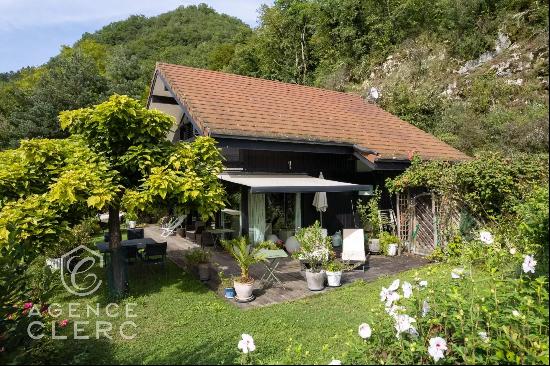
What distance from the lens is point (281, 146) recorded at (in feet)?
39.0

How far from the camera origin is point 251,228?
1230cm

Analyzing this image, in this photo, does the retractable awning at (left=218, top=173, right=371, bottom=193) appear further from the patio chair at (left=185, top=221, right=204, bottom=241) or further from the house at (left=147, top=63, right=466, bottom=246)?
the patio chair at (left=185, top=221, right=204, bottom=241)

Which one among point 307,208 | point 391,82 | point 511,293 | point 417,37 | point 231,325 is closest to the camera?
point 511,293

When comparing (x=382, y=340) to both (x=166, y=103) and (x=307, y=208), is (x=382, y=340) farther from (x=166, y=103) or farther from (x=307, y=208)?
(x=166, y=103)

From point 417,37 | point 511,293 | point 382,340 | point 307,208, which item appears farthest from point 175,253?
point 417,37

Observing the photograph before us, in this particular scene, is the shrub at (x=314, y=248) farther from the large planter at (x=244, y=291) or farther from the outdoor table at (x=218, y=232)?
the outdoor table at (x=218, y=232)

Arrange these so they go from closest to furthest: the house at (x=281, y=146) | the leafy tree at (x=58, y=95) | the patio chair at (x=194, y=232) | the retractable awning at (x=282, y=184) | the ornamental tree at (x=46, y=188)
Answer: the ornamental tree at (x=46, y=188) → the retractable awning at (x=282, y=184) → the house at (x=281, y=146) → the patio chair at (x=194, y=232) → the leafy tree at (x=58, y=95)

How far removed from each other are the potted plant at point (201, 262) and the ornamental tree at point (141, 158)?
201cm

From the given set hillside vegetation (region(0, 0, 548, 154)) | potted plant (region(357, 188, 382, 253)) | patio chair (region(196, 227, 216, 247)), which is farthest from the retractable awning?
hillside vegetation (region(0, 0, 548, 154))

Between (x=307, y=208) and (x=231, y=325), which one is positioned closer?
(x=231, y=325)

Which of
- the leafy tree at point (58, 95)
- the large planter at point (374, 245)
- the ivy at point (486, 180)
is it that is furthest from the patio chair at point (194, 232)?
the leafy tree at point (58, 95)

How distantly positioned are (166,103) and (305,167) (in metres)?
6.79

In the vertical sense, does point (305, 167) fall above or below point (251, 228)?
above

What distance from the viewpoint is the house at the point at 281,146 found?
11438 mm
